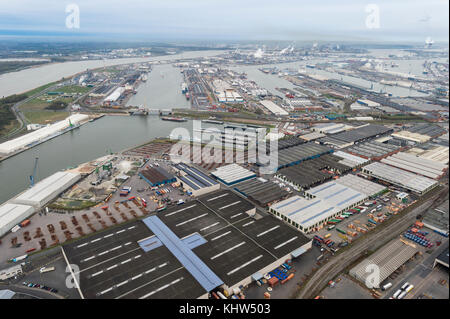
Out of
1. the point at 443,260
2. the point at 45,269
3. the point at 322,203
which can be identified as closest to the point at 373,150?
the point at 322,203

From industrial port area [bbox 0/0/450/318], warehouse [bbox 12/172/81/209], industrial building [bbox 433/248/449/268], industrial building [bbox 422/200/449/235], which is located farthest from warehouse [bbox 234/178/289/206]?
warehouse [bbox 12/172/81/209]

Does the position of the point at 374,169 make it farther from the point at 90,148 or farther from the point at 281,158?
the point at 90,148

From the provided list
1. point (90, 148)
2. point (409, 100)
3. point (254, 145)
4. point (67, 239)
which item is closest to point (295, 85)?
point (409, 100)

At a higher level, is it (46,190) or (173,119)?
(173,119)

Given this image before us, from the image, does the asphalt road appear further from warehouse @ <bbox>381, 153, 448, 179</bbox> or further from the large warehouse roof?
warehouse @ <bbox>381, 153, 448, 179</bbox>

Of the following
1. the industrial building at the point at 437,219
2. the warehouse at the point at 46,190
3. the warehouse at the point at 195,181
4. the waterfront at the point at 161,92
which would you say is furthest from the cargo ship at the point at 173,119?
the industrial building at the point at 437,219

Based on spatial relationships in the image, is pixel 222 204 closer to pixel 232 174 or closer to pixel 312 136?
pixel 232 174
